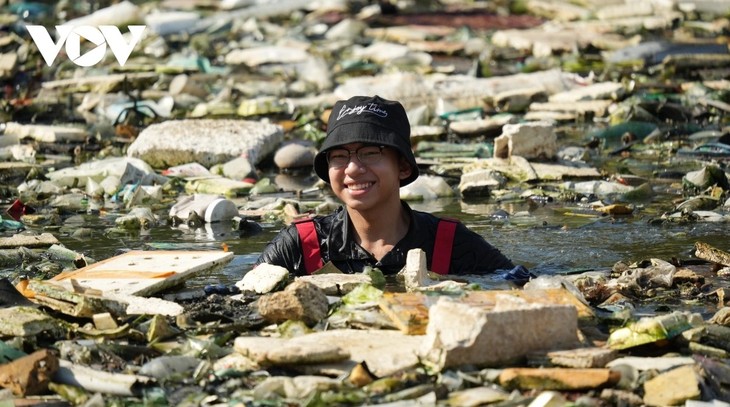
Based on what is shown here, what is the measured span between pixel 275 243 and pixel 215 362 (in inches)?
61.7

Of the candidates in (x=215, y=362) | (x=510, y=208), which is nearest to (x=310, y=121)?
(x=510, y=208)

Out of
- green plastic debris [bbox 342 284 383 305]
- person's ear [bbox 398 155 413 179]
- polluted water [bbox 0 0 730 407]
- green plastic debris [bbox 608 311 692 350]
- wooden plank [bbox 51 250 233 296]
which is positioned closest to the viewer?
polluted water [bbox 0 0 730 407]

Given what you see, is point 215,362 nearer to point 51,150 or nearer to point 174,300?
point 174,300

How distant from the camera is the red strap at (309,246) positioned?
579 cm

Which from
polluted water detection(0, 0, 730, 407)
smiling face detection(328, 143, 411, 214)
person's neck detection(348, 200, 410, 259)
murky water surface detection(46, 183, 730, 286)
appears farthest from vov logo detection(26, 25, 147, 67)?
smiling face detection(328, 143, 411, 214)

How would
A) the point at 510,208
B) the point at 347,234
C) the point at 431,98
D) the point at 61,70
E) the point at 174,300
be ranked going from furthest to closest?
the point at 61,70 < the point at 431,98 < the point at 510,208 < the point at 347,234 < the point at 174,300

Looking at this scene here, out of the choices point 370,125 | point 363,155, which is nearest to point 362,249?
point 363,155

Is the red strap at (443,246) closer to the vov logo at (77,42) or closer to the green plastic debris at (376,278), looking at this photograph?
the green plastic debris at (376,278)

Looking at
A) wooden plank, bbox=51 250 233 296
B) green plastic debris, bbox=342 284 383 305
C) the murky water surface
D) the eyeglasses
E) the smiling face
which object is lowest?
the murky water surface

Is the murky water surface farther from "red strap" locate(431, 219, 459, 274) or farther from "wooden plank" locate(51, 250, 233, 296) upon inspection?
"red strap" locate(431, 219, 459, 274)

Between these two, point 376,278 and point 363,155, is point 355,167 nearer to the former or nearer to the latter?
point 363,155

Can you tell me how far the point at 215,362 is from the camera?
4.31 m

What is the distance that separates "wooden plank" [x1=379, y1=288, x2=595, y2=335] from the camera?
4414 mm

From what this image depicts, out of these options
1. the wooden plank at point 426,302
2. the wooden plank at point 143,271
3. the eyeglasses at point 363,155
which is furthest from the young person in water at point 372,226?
the wooden plank at point 426,302
